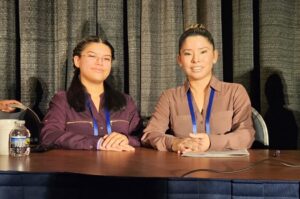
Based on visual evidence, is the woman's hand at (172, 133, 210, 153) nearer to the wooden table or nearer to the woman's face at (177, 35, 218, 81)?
the wooden table

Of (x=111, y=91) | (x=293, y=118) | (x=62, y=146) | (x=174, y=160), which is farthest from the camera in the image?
(x=293, y=118)

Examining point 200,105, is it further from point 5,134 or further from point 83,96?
point 5,134

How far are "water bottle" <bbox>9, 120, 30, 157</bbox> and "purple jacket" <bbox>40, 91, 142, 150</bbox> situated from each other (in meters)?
0.29

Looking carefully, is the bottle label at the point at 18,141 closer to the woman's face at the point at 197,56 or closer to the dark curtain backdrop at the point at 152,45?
the woman's face at the point at 197,56

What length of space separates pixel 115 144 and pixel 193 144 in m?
0.34

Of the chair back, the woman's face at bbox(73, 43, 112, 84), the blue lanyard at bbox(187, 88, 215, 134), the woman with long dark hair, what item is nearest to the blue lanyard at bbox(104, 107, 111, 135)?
the woman with long dark hair

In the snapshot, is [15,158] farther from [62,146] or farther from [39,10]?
[39,10]

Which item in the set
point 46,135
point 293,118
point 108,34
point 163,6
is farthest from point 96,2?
point 293,118

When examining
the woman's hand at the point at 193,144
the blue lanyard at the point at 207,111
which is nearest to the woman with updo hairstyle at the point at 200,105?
the blue lanyard at the point at 207,111

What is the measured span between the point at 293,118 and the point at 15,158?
1603 mm

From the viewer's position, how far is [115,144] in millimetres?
1832

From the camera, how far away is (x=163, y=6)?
2.59 m

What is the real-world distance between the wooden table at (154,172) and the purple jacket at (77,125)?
1.31 feet

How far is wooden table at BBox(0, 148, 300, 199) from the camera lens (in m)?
1.09
